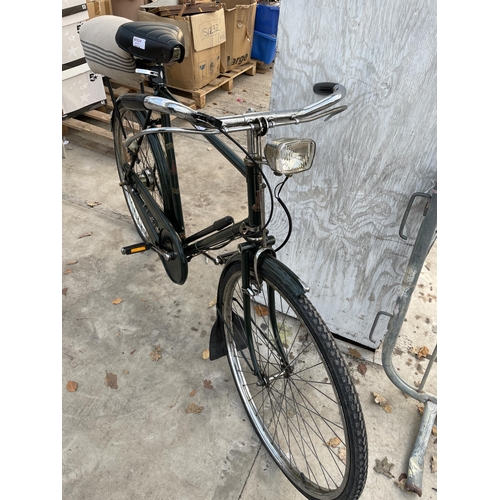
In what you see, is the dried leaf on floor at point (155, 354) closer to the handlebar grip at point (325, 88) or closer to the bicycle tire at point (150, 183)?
the bicycle tire at point (150, 183)

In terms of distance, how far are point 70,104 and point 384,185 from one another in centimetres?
312

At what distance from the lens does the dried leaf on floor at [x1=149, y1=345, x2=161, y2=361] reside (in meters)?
2.18

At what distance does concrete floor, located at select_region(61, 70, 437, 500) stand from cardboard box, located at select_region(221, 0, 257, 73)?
2.58m

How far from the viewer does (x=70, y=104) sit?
3.70 meters

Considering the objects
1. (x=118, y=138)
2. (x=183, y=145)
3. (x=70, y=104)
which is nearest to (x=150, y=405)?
(x=118, y=138)

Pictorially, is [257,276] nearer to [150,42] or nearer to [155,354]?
[155,354]

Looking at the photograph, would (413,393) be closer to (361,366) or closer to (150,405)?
(361,366)

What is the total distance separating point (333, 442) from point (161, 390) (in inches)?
34.1

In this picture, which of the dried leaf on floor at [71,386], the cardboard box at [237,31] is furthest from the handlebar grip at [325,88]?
the cardboard box at [237,31]

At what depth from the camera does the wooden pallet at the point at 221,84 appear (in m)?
4.36

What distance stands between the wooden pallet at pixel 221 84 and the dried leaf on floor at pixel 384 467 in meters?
A: 3.78

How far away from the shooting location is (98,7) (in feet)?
12.8

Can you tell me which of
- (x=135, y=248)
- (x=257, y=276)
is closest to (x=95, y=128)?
(x=135, y=248)

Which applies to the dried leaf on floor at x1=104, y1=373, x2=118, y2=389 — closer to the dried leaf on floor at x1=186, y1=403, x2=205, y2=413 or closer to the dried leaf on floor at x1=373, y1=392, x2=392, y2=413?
the dried leaf on floor at x1=186, y1=403, x2=205, y2=413
